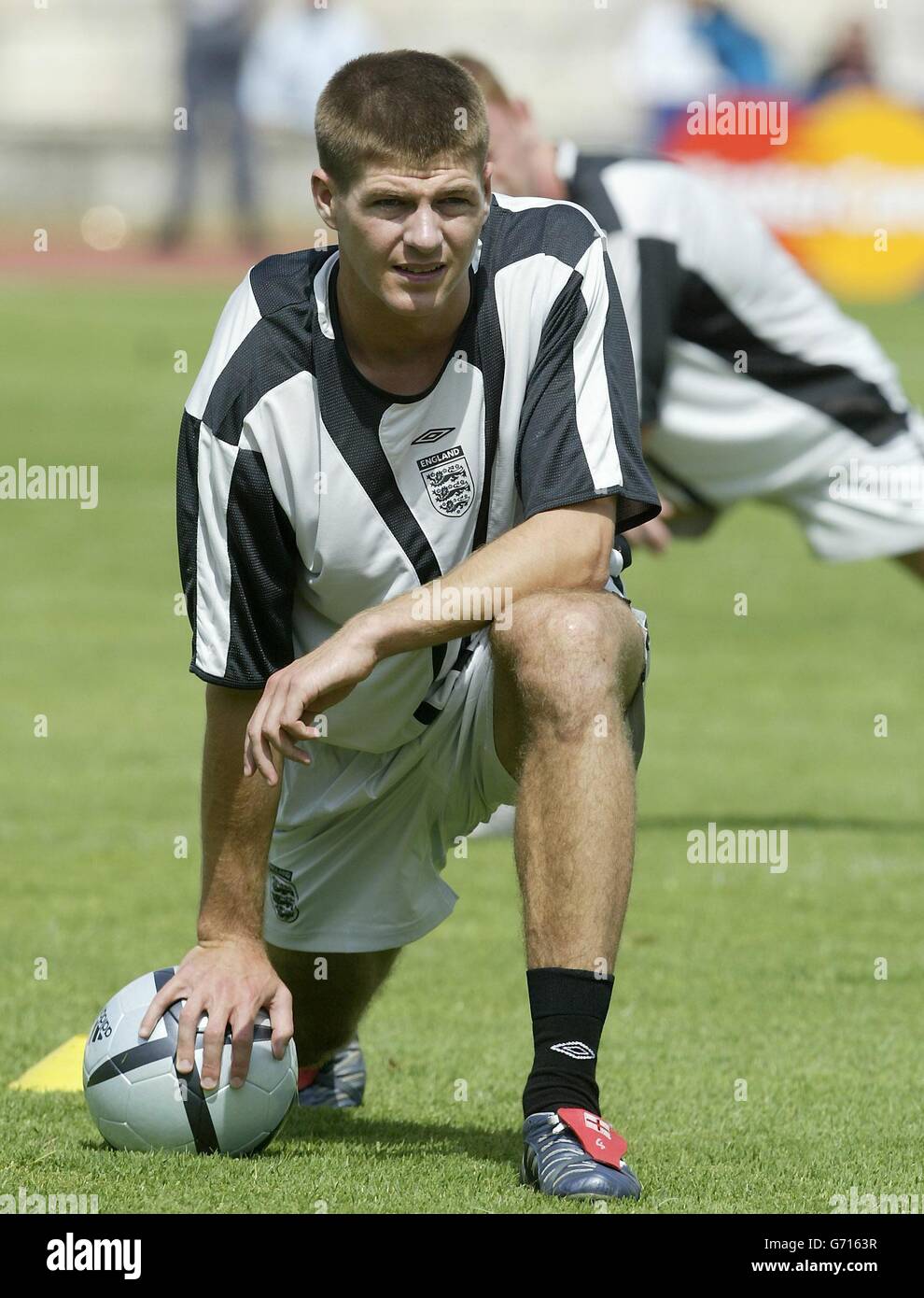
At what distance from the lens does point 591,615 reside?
12.2ft

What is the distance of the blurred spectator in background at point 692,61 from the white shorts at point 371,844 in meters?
18.8

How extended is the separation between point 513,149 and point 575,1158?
141 inches


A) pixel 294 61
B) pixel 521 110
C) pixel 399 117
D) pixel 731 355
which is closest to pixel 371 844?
pixel 399 117

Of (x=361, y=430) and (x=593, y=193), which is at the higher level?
(x=593, y=193)

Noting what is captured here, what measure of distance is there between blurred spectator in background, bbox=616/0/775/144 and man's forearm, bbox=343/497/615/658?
19263 millimetres

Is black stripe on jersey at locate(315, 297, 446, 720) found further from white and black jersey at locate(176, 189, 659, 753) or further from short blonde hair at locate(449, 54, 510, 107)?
short blonde hair at locate(449, 54, 510, 107)

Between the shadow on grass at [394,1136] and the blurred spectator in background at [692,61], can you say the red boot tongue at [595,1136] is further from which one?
the blurred spectator in background at [692,61]

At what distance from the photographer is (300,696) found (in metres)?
3.62

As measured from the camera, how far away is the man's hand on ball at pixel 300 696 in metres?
3.62

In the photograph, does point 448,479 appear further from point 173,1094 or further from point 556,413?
point 173,1094

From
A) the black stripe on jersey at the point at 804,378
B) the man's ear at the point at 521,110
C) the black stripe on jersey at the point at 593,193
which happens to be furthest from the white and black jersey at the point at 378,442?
the black stripe on jersey at the point at 804,378

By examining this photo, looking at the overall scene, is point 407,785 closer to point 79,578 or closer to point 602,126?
point 79,578

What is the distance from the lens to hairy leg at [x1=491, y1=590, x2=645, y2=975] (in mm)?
3668

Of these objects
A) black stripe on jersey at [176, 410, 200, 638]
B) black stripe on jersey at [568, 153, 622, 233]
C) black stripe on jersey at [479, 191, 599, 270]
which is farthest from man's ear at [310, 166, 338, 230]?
black stripe on jersey at [568, 153, 622, 233]
